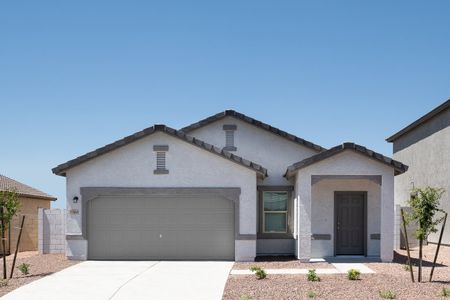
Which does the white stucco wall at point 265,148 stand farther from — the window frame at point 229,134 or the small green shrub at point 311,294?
the small green shrub at point 311,294

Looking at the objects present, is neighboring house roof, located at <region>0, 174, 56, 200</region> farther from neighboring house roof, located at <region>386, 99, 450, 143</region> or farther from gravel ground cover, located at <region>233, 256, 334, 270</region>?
neighboring house roof, located at <region>386, 99, 450, 143</region>

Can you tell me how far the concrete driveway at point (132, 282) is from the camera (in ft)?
36.4

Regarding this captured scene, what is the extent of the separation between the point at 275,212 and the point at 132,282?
719 centimetres

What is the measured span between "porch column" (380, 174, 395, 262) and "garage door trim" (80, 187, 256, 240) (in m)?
4.19

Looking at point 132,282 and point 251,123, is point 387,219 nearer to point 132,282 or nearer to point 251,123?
point 251,123

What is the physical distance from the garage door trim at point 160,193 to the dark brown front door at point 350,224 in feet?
10.3

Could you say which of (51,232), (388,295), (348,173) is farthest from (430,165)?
(51,232)

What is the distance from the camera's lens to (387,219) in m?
16.0

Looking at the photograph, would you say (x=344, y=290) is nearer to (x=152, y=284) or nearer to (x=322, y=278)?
(x=322, y=278)

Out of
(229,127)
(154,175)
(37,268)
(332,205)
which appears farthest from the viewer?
(229,127)

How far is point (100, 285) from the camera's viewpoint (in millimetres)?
12227

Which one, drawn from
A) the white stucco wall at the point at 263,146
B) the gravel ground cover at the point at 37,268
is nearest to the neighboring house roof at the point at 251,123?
the white stucco wall at the point at 263,146

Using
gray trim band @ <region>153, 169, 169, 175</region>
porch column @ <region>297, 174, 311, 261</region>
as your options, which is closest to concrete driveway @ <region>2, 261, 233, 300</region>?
porch column @ <region>297, 174, 311, 261</region>

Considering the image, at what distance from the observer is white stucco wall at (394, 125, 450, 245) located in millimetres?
22562
